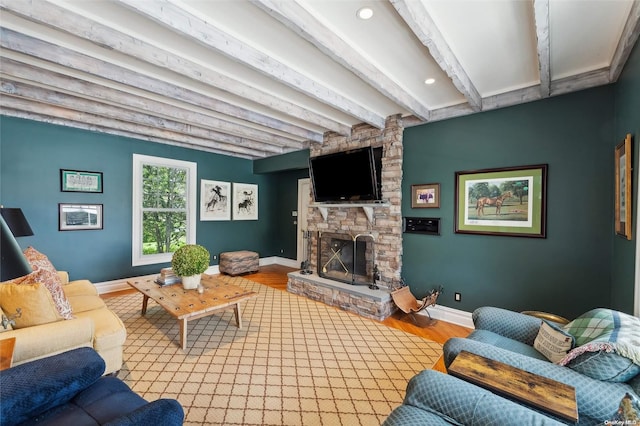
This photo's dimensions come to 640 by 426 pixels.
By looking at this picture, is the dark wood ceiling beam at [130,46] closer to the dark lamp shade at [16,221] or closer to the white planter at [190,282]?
the white planter at [190,282]

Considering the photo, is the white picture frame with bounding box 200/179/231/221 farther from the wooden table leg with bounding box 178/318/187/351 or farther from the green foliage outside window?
the wooden table leg with bounding box 178/318/187/351

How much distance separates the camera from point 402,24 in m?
1.89

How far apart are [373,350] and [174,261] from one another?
7.70ft

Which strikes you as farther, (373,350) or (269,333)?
(269,333)

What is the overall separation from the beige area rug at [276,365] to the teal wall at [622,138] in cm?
152

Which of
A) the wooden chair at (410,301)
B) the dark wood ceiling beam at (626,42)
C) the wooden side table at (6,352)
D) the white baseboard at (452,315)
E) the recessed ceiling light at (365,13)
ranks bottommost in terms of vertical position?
the white baseboard at (452,315)

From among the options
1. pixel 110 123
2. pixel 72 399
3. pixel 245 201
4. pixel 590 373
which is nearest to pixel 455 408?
pixel 590 373

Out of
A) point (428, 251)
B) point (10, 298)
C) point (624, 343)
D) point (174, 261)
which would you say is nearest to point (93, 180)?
point (174, 261)

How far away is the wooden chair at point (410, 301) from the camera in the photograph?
3.28m

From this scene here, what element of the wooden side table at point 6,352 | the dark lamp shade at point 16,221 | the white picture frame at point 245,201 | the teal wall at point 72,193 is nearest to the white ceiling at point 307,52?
the teal wall at point 72,193

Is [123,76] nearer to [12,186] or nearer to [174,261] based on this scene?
[174,261]

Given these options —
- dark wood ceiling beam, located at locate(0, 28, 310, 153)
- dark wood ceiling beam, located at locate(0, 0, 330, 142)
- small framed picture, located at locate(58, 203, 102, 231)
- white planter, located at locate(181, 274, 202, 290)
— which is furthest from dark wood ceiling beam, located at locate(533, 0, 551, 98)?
small framed picture, located at locate(58, 203, 102, 231)

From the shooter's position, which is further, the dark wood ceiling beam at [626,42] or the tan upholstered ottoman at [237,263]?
the tan upholstered ottoman at [237,263]

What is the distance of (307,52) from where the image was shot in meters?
2.21
